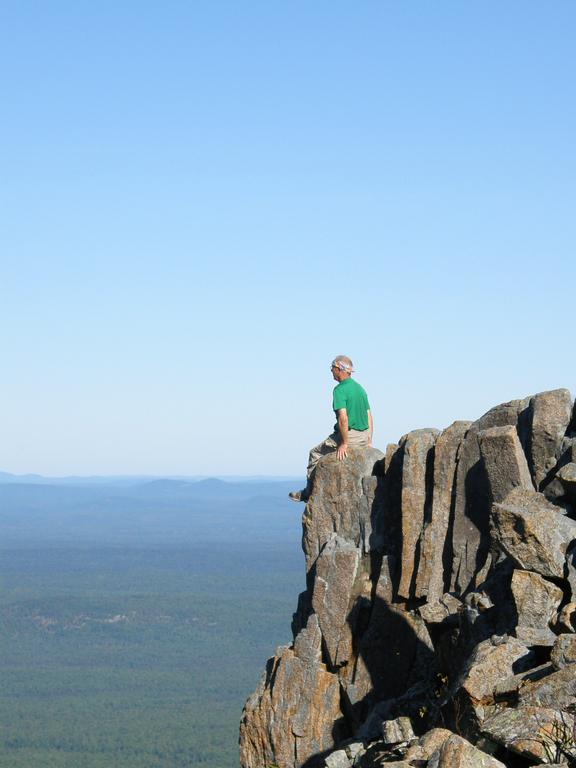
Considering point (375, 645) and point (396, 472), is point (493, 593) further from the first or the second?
point (396, 472)

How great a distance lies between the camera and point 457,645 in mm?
21641

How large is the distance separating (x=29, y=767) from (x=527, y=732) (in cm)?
16385

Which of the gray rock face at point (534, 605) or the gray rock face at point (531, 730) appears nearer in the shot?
the gray rock face at point (531, 730)

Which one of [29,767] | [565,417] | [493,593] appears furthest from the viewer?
[29,767]

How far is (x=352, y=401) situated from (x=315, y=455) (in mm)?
2229

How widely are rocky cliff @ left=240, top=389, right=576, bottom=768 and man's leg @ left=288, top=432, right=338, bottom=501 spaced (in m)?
0.61

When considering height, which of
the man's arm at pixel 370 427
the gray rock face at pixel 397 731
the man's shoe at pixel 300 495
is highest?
the man's arm at pixel 370 427

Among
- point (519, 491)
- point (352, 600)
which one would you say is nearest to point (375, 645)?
point (352, 600)

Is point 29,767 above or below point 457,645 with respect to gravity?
below

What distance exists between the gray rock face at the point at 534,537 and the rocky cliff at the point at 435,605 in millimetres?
26

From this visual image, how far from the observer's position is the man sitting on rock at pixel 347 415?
2886 cm

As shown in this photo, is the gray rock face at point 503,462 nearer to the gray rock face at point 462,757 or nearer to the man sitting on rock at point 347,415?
the man sitting on rock at point 347,415

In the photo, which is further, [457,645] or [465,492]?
[465,492]

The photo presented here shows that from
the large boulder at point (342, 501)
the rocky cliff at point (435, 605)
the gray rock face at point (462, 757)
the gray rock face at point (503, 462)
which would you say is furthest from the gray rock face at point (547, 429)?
the gray rock face at point (462, 757)
